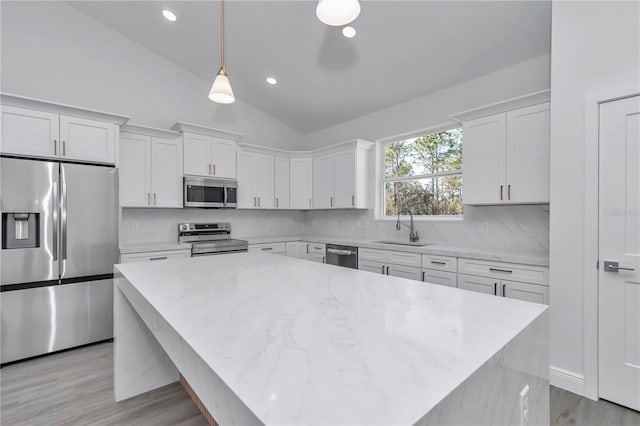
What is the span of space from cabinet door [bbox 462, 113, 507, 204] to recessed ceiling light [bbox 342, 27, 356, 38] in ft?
4.86

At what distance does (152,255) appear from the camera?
3.40 metres

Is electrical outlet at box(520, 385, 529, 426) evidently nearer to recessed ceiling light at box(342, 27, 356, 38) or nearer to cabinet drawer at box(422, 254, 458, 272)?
cabinet drawer at box(422, 254, 458, 272)

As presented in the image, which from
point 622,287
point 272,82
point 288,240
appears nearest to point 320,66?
point 272,82

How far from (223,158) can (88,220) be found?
1767 millimetres

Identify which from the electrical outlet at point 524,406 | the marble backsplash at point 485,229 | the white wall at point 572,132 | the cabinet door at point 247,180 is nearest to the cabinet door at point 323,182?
the marble backsplash at point 485,229

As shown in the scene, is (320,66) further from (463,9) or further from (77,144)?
(77,144)

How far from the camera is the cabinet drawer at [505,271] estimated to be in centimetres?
244

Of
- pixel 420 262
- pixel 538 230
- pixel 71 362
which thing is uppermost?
pixel 538 230

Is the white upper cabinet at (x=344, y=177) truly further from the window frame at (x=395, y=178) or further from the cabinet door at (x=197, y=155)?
the cabinet door at (x=197, y=155)

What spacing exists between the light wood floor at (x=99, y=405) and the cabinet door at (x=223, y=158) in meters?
2.55

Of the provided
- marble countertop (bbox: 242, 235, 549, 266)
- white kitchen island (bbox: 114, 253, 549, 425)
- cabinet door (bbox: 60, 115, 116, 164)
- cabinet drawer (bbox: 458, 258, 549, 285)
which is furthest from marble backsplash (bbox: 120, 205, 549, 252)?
white kitchen island (bbox: 114, 253, 549, 425)

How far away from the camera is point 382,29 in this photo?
9.76 ft

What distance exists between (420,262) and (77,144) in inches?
143

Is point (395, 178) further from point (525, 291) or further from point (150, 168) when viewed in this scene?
point (150, 168)
